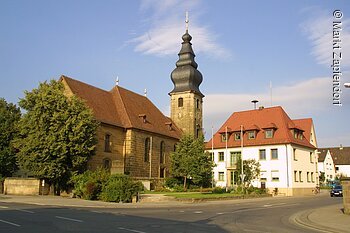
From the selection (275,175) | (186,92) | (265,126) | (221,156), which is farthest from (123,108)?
(275,175)

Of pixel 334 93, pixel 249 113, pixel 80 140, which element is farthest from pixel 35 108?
pixel 249 113

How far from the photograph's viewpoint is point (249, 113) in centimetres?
5819

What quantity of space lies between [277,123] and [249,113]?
18.8 ft

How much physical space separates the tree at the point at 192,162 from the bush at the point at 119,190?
1542cm

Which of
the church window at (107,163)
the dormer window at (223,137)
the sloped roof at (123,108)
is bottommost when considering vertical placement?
the church window at (107,163)

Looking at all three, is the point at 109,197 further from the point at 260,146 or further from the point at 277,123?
the point at 277,123

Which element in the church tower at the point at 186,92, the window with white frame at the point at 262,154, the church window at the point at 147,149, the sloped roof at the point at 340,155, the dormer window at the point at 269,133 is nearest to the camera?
the church window at the point at 147,149

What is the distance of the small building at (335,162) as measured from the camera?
90.8 metres

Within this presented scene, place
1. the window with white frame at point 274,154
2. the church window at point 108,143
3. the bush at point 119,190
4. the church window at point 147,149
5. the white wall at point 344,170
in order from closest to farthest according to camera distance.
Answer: the bush at point 119,190 < the church window at point 108,143 < the church window at point 147,149 < the window with white frame at point 274,154 < the white wall at point 344,170

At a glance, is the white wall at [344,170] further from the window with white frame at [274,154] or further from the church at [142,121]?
the window with white frame at [274,154]

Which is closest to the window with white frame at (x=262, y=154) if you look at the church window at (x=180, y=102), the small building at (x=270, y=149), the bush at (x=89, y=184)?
the small building at (x=270, y=149)

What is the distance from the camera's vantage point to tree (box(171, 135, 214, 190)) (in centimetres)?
4503

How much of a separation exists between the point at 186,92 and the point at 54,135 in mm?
30599

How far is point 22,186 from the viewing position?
35062mm
